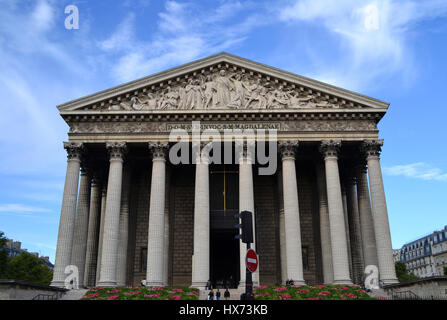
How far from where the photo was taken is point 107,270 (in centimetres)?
3083

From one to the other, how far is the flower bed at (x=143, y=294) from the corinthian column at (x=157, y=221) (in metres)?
1.93

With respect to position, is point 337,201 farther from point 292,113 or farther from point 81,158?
point 81,158

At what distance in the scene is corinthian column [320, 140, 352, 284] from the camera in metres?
30.9

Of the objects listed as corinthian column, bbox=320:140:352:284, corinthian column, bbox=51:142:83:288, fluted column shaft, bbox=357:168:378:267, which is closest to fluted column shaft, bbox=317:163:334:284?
corinthian column, bbox=320:140:352:284

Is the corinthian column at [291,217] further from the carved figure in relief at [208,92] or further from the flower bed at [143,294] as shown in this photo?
the flower bed at [143,294]

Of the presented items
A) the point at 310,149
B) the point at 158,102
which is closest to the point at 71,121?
the point at 158,102

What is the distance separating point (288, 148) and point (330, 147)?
3.35 m

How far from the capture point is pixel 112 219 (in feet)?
105

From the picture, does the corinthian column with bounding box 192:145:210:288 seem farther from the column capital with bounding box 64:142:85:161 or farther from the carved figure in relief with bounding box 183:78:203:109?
the column capital with bounding box 64:142:85:161

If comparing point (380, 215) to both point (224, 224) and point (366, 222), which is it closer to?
point (366, 222)

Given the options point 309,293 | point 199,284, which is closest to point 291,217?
point 309,293
